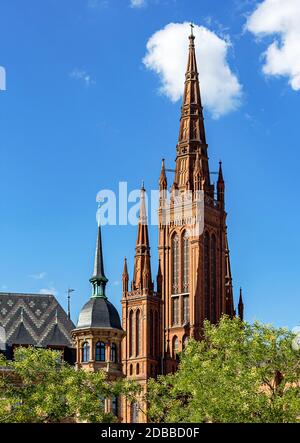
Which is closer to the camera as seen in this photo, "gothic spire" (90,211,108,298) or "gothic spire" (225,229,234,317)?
"gothic spire" (90,211,108,298)

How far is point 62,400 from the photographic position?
238 feet

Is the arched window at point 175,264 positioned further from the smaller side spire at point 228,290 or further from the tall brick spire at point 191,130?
the smaller side spire at point 228,290

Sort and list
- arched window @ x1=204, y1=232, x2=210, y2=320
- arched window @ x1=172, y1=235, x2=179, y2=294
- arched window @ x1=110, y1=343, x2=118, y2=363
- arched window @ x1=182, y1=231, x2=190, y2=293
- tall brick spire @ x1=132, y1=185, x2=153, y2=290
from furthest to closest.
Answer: arched window @ x1=172, y1=235, x2=179, y2=294
arched window @ x1=182, y1=231, x2=190, y2=293
arched window @ x1=204, y1=232, x2=210, y2=320
tall brick spire @ x1=132, y1=185, x2=153, y2=290
arched window @ x1=110, y1=343, x2=118, y2=363

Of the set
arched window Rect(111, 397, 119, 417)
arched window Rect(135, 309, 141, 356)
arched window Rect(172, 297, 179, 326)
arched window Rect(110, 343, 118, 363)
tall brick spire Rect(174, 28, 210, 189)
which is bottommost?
arched window Rect(111, 397, 119, 417)

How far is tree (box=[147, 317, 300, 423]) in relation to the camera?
69000 millimetres

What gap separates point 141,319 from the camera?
497ft

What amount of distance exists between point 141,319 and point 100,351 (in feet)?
171

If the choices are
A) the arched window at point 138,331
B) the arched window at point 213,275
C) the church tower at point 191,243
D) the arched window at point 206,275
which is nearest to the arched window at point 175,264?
the church tower at point 191,243

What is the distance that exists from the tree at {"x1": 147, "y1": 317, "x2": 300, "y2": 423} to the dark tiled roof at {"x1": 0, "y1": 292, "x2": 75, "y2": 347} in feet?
66.3

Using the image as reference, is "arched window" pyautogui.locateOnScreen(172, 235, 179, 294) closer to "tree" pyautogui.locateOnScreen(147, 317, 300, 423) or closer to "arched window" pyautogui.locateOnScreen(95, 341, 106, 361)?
"arched window" pyautogui.locateOnScreen(95, 341, 106, 361)

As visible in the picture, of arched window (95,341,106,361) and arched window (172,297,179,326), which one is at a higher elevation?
arched window (172,297,179,326)

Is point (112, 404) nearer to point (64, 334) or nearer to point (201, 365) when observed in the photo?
point (64, 334)

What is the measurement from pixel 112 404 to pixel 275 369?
30.7 metres

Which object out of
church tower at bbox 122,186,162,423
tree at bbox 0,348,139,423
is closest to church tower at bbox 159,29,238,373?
church tower at bbox 122,186,162,423
